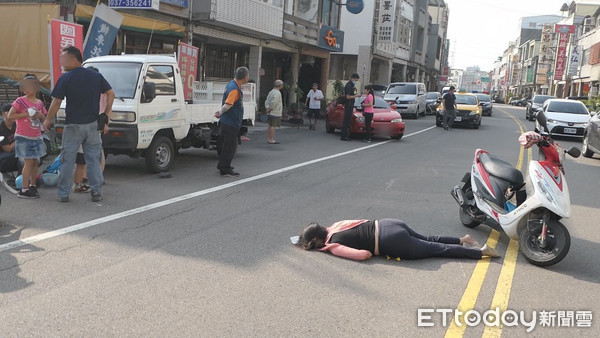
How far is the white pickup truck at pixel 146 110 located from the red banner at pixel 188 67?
5.47ft

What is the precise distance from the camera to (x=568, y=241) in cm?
503

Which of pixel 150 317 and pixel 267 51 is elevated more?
pixel 267 51

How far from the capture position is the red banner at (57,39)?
11.3m

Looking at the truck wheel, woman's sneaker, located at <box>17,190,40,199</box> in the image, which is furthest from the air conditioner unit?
woman's sneaker, located at <box>17,190,40,199</box>

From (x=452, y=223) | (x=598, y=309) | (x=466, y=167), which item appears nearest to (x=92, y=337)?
(x=598, y=309)

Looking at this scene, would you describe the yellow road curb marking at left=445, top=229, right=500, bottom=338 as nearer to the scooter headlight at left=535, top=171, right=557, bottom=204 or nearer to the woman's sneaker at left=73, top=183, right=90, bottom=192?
the scooter headlight at left=535, top=171, right=557, bottom=204

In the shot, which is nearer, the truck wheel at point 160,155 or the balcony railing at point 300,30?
the truck wheel at point 160,155

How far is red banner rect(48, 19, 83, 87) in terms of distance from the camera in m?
11.3

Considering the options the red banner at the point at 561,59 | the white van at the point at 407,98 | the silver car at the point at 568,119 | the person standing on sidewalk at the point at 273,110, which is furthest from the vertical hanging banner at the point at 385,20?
the red banner at the point at 561,59

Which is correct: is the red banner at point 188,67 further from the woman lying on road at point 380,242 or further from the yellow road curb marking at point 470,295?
the yellow road curb marking at point 470,295

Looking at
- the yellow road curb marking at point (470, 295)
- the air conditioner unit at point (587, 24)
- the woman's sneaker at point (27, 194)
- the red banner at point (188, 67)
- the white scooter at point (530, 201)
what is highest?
the air conditioner unit at point (587, 24)

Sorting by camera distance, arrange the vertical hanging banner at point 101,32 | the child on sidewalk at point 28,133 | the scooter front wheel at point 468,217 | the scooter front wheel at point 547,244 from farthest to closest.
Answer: the vertical hanging banner at point 101,32, the child on sidewalk at point 28,133, the scooter front wheel at point 468,217, the scooter front wheel at point 547,244

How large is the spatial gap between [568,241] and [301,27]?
870 inches

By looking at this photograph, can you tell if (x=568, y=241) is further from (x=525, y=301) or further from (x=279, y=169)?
(x=279, y=169)
